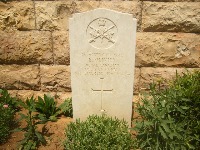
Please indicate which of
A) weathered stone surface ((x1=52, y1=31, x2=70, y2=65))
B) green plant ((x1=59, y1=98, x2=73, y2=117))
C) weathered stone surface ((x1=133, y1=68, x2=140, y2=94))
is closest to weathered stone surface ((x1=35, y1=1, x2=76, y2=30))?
weathered stone surface ((x1=52, y1=31, x2=70, y2=65))

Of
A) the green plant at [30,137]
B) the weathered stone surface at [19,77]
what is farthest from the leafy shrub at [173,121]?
the weathered stone surface at [19,77]

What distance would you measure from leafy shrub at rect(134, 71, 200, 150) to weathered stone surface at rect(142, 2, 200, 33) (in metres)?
1.17

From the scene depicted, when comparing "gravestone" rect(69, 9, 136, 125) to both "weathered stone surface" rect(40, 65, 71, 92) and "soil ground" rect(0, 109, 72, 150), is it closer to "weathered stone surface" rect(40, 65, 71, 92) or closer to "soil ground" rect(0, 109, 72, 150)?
"soil ground" rect(0, 109, 72, 150)

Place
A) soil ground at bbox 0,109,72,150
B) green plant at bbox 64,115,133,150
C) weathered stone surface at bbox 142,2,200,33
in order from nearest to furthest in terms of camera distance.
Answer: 1. green plant at bbox 64,115,133,150
2. soil ground at bbox 0,109,72,150
3. weathered stone surface at bbox 142,2,200,33

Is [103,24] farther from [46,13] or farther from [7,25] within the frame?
[7,25]

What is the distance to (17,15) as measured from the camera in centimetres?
427

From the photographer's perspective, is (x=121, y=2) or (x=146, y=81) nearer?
(x=121, y=2)

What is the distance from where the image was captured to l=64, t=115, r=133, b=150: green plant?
10.8 feet

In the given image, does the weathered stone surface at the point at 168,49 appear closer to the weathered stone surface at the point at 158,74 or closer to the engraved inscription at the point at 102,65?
the weathered stone surface at the point at 158,74

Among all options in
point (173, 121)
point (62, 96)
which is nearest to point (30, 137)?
point (62, 96)

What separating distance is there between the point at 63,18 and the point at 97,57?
1099 millimetres

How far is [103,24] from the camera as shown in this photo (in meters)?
3.38

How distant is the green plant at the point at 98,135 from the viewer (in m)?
3.30

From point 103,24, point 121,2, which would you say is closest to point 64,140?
point 103,24
